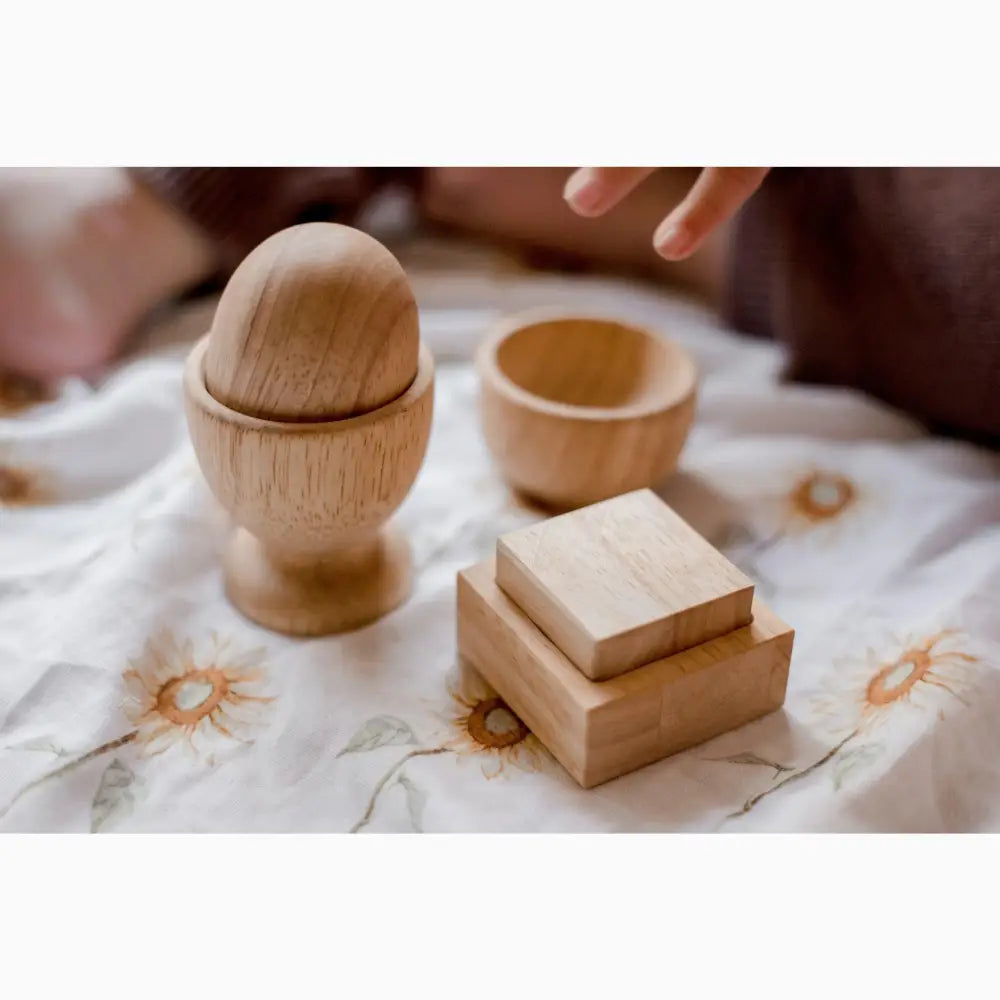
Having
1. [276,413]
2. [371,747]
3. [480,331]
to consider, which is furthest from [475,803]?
[480,331]

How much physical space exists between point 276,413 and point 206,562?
13 centimetres

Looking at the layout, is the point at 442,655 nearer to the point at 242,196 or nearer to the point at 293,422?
the point at 293,422

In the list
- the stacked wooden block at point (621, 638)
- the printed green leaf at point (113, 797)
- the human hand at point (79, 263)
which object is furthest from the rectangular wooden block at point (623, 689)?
the human hand at point (79, 263)

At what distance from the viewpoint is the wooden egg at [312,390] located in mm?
470

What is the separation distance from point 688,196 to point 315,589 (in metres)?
0.26

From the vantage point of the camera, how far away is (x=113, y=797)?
48 cm

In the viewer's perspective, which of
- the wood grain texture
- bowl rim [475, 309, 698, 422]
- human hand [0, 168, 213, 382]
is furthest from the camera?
human hand [0, 168, 213, 382]

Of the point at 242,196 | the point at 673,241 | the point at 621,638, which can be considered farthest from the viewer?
the point at 242,196

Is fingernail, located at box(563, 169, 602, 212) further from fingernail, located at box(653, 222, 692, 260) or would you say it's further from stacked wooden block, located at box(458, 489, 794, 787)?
stacked wooden block, located at box(458, 489, 794, 787)

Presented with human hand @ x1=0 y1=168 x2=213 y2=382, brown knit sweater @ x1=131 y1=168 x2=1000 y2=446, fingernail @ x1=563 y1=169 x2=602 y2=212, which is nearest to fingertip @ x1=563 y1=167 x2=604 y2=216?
fingernail @ x1=563 y1=169 x2=602 y2=212

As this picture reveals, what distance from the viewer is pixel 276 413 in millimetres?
480

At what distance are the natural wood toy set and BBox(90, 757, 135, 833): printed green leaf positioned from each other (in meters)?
0.09

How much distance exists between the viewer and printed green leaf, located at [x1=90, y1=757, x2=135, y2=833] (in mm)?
476

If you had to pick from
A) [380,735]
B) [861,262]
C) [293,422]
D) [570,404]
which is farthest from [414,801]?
[861,262]
